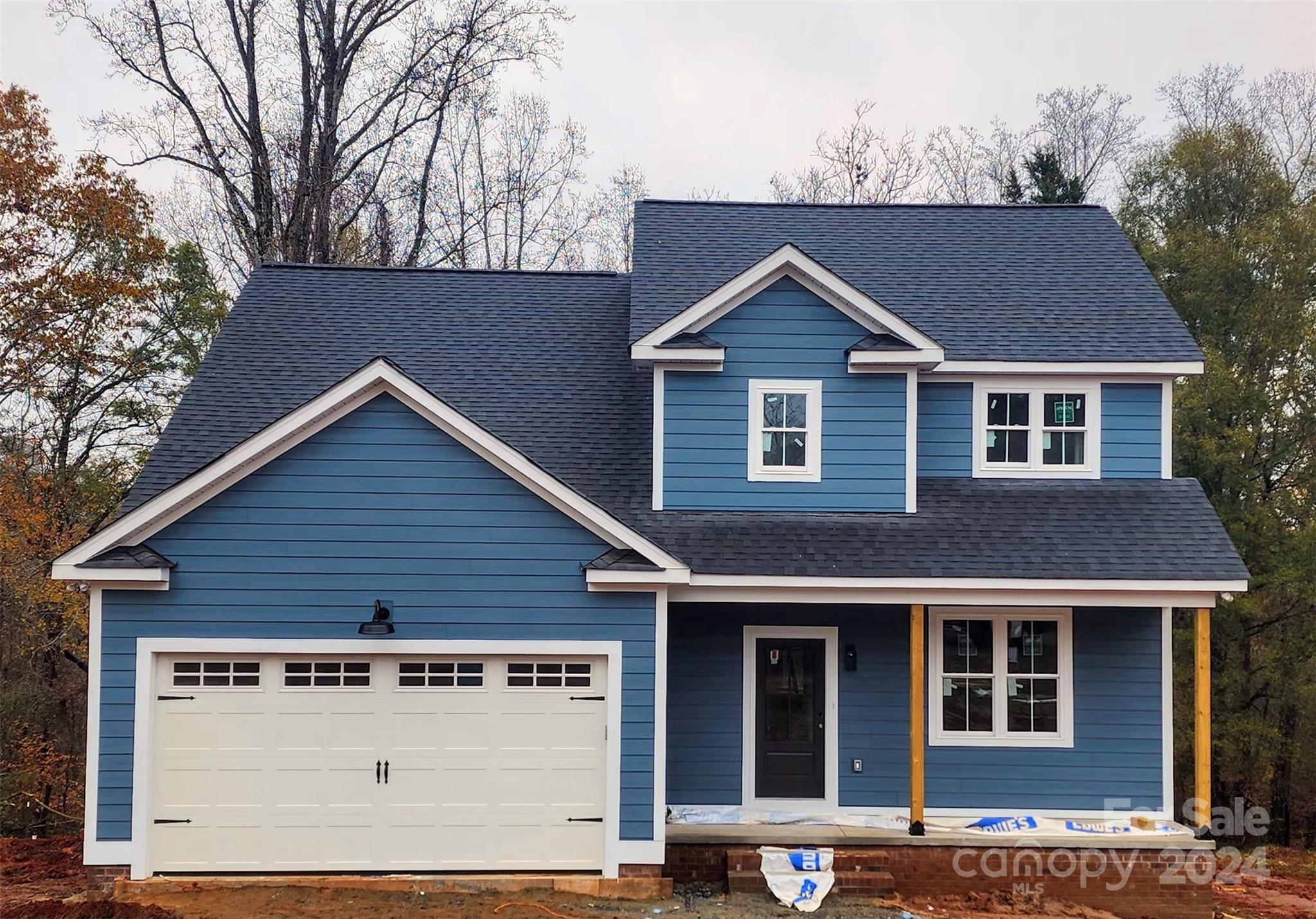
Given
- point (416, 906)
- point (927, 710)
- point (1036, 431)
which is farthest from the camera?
point (1036, 431)

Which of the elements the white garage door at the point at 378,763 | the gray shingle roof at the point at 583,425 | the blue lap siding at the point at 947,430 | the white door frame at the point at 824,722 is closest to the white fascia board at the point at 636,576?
the gray shingle roof at the point at 583,425

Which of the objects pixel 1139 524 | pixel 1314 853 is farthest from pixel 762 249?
pixel 1314 853

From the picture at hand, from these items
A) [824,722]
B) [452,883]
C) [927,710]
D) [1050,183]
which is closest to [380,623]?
[452,883]

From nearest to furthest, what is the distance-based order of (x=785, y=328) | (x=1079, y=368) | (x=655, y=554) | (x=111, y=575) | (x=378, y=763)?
(x=111, y=575) → (x=655, y=554) → (x=378, y=763) → (x=785, y=328) → (x=1079, y=368)

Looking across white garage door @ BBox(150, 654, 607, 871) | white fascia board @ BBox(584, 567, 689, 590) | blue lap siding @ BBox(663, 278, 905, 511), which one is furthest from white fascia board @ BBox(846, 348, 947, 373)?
white garage door @ BBox(150, 654, 607, 871)

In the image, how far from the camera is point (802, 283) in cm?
1137

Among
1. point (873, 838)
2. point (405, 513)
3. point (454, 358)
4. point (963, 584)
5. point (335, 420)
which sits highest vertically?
point (454, 358)

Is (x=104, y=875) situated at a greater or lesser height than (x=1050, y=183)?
lesser

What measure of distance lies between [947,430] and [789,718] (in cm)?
405

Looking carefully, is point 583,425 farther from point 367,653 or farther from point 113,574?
point 113,574

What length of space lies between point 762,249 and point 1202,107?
722 inches

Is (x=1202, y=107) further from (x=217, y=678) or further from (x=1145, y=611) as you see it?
(x=217, y=678)

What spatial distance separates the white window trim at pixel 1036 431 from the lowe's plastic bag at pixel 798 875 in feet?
16.4

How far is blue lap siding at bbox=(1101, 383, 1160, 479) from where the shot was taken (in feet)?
38.7
